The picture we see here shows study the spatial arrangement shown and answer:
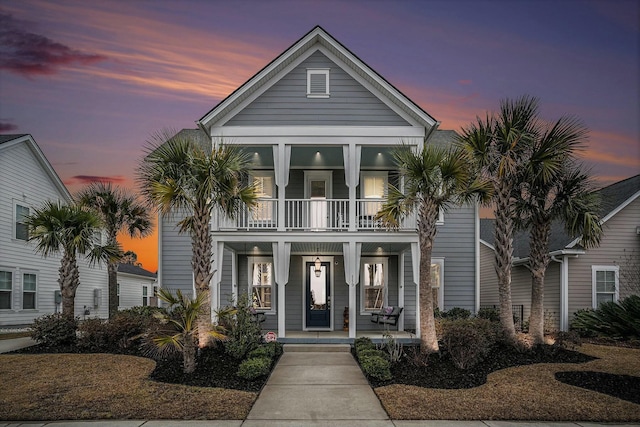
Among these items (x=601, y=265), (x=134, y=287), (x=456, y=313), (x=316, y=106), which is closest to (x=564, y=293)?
(x=601, y=265)

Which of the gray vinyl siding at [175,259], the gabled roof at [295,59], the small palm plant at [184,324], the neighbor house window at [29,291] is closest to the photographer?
the small palm plant at [184,324]

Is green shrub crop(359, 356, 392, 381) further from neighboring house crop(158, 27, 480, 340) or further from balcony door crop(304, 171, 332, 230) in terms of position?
balcony door crop(304, 171, 332, 230)

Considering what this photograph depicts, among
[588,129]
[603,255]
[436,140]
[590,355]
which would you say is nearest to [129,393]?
[590,355]

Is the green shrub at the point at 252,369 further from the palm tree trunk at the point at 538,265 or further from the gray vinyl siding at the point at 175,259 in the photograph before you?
the gray vinyl siding at the point at 175,259

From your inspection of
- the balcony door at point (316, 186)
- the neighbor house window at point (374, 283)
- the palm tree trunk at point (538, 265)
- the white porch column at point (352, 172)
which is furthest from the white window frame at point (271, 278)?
the palm tree trunk at point (538, 265)

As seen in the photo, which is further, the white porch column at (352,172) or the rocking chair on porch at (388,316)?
the rocking chair on porch at (388,316)

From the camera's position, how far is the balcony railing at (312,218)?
1561 cm

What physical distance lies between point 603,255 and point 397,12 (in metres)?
11.3

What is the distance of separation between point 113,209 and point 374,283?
957cm

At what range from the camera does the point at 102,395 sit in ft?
30.2

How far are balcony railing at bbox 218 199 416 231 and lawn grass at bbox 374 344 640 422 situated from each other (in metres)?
6.18

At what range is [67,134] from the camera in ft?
64.6

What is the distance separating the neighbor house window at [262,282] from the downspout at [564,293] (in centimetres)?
1030

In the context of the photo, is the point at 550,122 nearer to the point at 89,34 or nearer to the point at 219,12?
the point at 219,12
